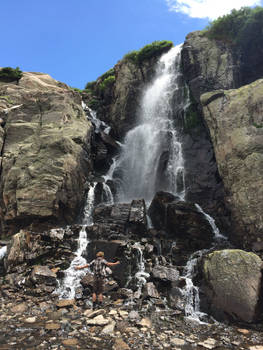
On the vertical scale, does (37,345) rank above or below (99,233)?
Result: below

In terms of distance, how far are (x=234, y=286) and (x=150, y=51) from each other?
33081 mm

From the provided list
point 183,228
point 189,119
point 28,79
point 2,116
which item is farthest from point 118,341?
point 28,79

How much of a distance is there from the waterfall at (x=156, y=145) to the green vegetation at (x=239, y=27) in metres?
5.03

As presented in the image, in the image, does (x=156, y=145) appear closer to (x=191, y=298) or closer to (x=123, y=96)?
(x=123, y=96)

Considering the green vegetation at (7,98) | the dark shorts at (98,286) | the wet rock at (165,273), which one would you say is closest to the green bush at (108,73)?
the green vegetation at (7,98)

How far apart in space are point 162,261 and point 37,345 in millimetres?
7815

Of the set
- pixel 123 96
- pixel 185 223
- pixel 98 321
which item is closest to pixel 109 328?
pixel 98 321

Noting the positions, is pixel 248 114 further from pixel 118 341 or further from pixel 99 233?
pixel 118 341

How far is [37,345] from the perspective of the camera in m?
5.21

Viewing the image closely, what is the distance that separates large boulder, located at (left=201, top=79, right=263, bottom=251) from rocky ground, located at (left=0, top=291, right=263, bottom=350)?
7016mm

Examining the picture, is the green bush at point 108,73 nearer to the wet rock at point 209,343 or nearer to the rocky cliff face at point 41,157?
the rocky cliff face at point 41,157

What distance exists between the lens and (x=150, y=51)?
32625mm

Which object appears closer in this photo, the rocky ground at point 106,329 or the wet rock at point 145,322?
the rocky ground at point 106,329

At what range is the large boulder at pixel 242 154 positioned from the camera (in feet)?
42.4
